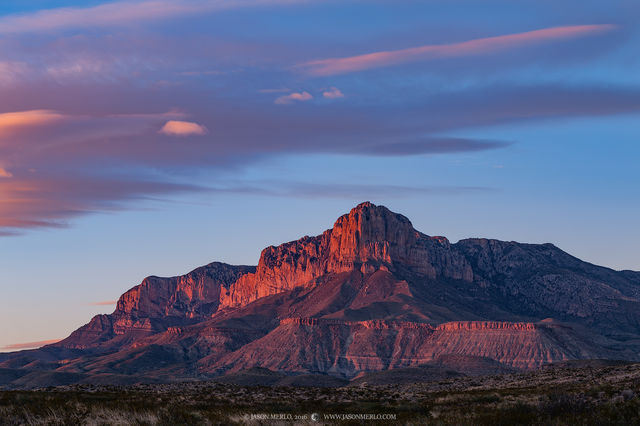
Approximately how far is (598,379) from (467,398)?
1811 cm

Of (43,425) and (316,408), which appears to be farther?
(316,408)

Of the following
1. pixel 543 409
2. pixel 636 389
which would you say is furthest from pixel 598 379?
pixel 543 409

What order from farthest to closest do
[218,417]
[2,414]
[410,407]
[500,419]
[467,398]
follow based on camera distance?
1. [467,398]
2. [410,407]
3. [2,414]
4. [218,417]
5. [500,419]

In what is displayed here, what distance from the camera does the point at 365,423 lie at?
4366cm

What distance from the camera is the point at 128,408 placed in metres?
51.8

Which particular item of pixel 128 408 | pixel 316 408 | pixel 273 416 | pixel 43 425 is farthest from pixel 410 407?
pixel 43 425

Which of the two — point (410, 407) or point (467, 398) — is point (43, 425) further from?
point (467, 398)

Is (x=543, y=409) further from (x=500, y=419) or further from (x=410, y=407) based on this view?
(x=410, y=407)

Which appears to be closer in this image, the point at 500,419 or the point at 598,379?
the point at 500,419

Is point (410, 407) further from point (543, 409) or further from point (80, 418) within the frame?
point (80, 418)

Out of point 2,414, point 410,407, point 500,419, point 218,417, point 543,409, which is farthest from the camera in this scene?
point 410,407

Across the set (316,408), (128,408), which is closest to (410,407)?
(316,408)

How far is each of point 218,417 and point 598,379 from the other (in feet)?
137

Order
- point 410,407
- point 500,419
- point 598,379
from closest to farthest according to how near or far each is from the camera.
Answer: point 500,419
point 410,407
point 598,379
